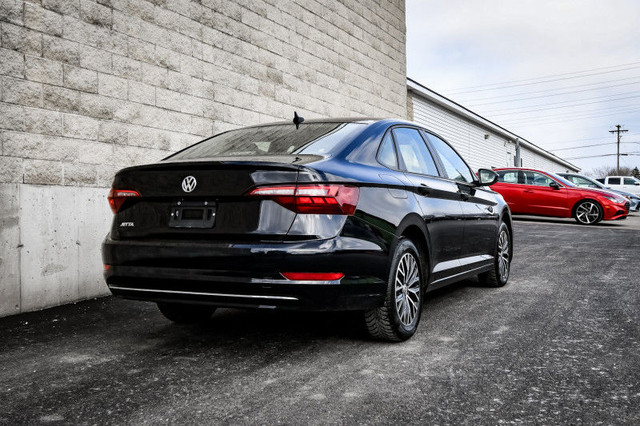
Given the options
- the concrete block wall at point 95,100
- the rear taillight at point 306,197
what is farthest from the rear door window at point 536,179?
the rear taillight at point 306,197

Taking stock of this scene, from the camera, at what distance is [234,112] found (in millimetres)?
8086

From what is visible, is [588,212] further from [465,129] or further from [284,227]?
[284,227]

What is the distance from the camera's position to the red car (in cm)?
1714

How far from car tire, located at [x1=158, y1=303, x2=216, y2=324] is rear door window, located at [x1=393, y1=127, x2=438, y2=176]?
196 centimetres

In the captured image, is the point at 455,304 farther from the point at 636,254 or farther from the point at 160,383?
the point at 636,254

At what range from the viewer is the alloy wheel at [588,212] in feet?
56.2

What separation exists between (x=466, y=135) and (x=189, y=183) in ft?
76.6

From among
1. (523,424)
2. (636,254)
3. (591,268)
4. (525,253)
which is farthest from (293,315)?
(636,254)

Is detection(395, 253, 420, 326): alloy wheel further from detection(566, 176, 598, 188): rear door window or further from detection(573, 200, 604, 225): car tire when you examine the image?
detection(566, 176, 598, 188): rear door window

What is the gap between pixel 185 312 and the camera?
486cm

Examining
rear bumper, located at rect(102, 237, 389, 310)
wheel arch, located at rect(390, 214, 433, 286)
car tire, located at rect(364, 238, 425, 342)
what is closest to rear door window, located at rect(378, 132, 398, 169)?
wheel arch, located at rect(390, 214, 433, 286)

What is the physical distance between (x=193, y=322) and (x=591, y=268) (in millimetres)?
5424

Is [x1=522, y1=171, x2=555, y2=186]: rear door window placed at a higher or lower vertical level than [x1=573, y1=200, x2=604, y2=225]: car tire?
higher

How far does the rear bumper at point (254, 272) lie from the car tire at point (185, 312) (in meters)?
0.97
